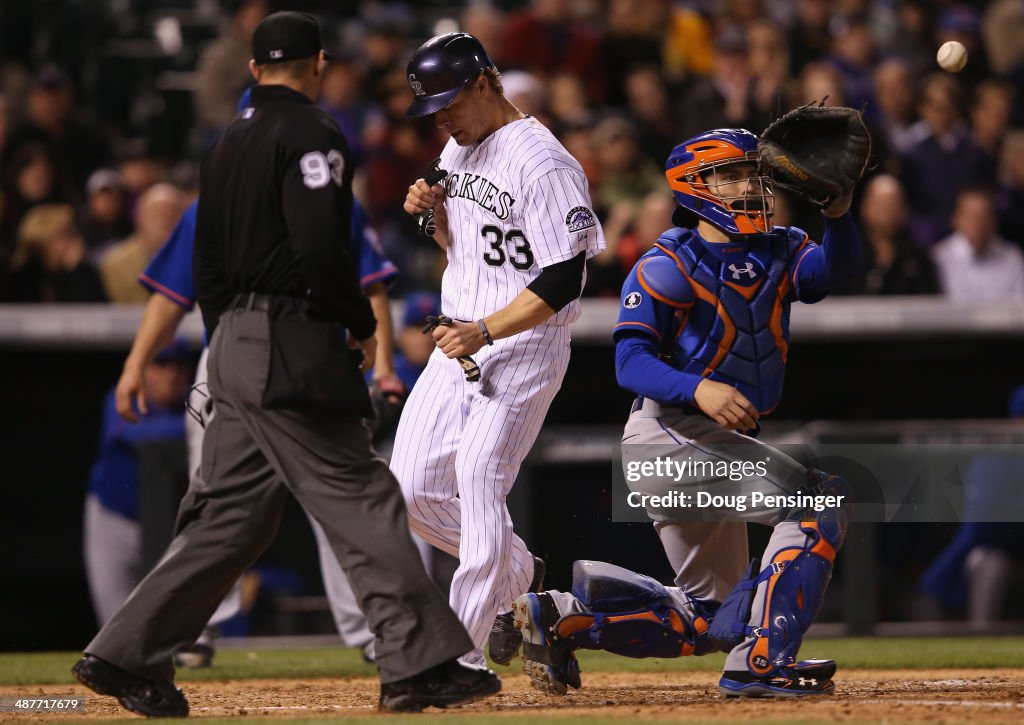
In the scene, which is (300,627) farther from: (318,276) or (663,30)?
(663,30)

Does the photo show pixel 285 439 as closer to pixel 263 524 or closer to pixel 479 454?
pixel 263 524

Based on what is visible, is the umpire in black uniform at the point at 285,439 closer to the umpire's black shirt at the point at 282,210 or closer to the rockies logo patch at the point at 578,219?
the umpire's black shirt at the point at 282,210

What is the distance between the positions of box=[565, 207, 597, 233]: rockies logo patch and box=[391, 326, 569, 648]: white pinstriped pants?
344mm

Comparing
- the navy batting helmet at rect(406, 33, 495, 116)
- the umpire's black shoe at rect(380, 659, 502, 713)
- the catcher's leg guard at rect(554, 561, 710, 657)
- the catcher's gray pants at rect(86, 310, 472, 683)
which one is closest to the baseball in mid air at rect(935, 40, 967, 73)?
the navy batting helmet at rect(406, 33, 495, 116)

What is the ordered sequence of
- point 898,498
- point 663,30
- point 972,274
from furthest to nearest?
point 663,30 < point 972,274 < point 898,498

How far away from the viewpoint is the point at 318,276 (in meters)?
4.11

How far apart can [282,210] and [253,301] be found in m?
0.25

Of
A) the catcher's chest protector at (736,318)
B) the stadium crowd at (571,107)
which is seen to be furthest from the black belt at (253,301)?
the stadium crowd at (571,107)

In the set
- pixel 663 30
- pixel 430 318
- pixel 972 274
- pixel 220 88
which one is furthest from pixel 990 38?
pixel 430 318

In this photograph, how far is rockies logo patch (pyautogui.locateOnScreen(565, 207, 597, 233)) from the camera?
15.4 ft

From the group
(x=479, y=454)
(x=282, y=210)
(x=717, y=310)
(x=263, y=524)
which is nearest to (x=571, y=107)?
(x=717, y=310)

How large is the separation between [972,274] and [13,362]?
17.3 ft

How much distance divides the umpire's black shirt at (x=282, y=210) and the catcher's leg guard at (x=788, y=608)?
4.60 feet

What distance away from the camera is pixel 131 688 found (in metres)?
4.27
